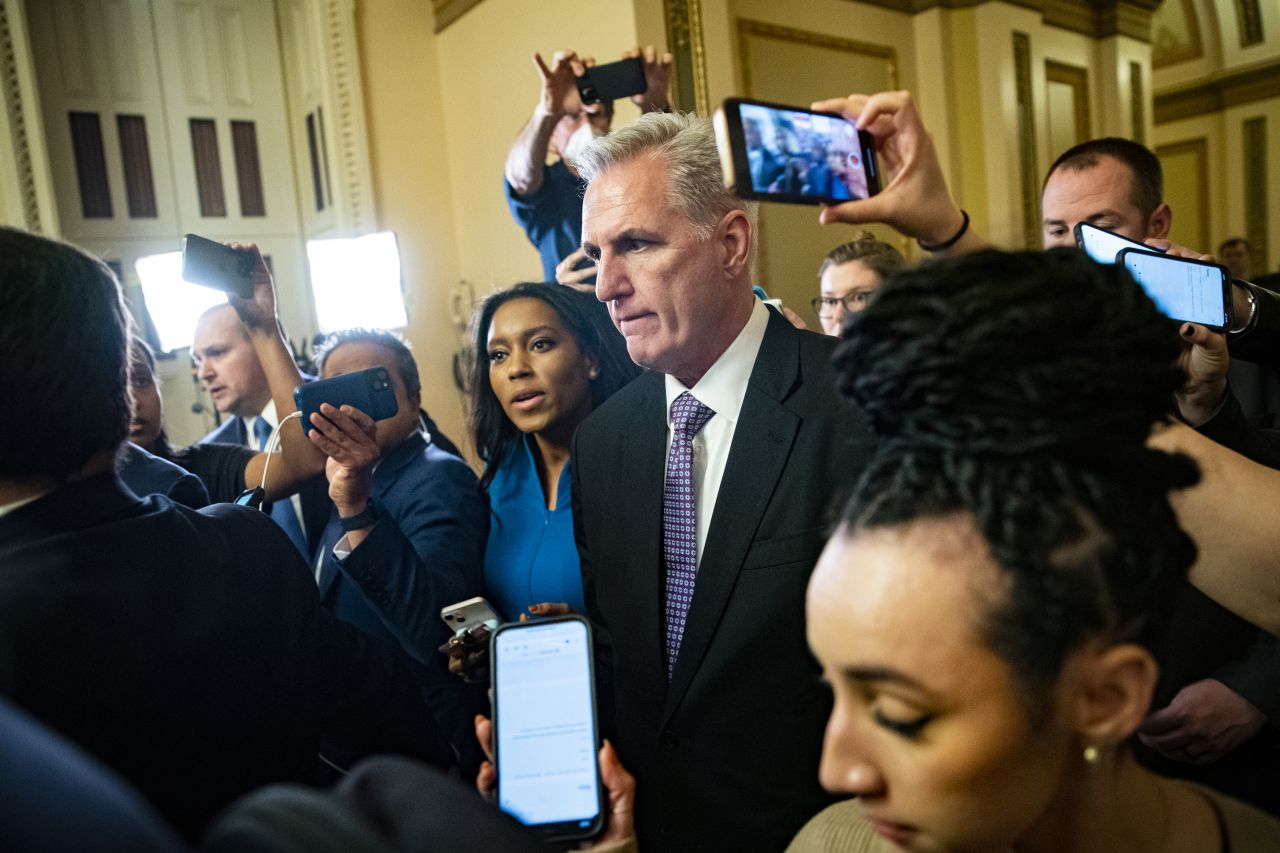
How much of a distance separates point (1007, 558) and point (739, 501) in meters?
0.65

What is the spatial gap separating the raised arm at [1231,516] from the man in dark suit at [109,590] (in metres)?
0.91

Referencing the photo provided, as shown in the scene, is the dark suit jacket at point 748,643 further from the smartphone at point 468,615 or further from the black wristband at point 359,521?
the black wristband at point 359,521

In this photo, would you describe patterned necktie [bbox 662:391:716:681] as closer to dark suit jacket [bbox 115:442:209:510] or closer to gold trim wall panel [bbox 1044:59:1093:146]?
dark suit jacket [bbox 115:442:209:510]

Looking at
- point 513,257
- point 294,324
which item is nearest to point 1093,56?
point 513,257

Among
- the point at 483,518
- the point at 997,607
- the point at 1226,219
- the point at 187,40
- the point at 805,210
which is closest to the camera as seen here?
the point at 997,607

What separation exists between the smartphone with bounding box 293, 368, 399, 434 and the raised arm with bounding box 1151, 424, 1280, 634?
128cm

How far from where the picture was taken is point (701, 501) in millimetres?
1432

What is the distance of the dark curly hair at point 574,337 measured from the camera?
203cm

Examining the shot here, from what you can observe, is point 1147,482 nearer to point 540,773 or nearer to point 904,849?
point 904,849

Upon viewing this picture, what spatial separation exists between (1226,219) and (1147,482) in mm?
10250

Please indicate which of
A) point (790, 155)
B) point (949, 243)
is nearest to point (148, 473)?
point (790, 155)

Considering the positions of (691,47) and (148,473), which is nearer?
(148,473)

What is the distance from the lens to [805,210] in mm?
5414

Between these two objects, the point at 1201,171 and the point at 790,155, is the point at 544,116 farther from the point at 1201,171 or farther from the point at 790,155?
the point at 1201,171
